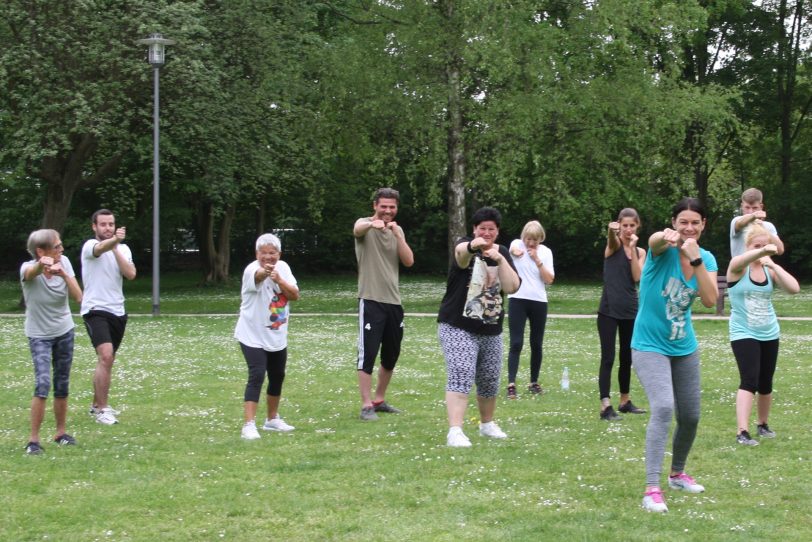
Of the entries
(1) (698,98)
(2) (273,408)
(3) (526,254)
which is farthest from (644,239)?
(2) (273,408)

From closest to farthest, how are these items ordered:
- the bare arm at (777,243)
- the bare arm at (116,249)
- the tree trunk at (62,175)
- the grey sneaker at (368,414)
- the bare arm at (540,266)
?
1. the bare arm at (777,243)
2. the bare arm at (116,249)
3. the grey sneaker at (368,414)
4. the bare arm at (540,266)
5. the tree trunk at (62,175)

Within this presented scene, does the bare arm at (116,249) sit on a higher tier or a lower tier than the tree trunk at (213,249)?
higher

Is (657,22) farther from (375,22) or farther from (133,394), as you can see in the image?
(133,394)

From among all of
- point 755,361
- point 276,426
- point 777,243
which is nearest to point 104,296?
point 276,426

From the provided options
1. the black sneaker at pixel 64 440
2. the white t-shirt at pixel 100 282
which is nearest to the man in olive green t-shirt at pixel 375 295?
the white t-shirt at pixel 100 282

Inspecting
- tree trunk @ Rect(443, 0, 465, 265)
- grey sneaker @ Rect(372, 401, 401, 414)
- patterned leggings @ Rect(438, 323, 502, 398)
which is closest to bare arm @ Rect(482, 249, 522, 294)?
patterned leggings @ Rect(438, 323, 502, 398)

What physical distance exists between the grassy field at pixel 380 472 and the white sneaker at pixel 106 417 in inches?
3.6

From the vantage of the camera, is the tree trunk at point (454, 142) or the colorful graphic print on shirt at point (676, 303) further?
the tree trunk at point (454, 142)

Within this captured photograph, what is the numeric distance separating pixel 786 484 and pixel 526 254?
4.72 m

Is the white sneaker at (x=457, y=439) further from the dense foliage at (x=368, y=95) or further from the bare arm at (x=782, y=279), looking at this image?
the dense foliage at (x=368, y=95)

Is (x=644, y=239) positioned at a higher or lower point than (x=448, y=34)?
lower

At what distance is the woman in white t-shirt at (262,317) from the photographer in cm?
846

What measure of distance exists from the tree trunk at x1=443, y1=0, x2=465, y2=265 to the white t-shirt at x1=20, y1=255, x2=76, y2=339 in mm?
16912

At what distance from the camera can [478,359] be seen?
8148 millimetres
